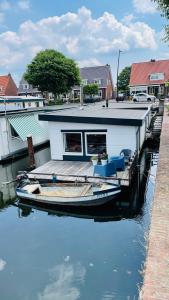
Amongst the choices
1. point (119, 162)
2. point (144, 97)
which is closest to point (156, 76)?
point (144, 97)

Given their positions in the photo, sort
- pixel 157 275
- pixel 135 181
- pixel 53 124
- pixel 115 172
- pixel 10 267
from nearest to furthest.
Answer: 1. pixel 157 275
2. pixel 10 267
3. pixel 115 172
4. pixel 135 181
5. pixel 53 124

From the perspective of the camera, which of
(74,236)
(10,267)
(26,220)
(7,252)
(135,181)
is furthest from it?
(135,181)

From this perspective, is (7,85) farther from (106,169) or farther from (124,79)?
(106,169)

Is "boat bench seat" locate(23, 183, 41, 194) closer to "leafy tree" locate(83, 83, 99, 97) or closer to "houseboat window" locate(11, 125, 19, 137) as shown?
"houseboat window" locate(11, 125, 19, 137)

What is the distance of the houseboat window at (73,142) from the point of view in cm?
1331

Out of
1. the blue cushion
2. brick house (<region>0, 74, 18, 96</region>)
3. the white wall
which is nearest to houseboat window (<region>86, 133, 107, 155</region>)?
the white wall

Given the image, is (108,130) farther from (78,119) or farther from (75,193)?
(75,193)

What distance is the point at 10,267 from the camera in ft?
23.1

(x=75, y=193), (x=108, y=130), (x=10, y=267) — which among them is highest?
(x=108, y=130)

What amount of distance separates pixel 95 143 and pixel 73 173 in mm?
2364

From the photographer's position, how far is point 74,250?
7633 mm

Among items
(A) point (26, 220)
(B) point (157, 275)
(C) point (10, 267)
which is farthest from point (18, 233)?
(B) point (157, 275)

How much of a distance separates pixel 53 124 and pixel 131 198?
5316 millimetres

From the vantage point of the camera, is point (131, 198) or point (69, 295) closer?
point (69, 295)
